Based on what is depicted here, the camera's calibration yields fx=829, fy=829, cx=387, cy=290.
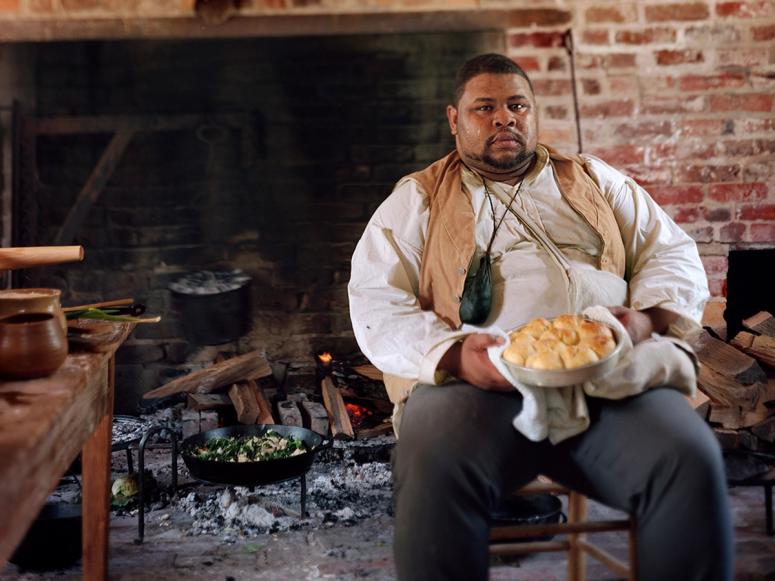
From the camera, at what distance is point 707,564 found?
1691 millimetres

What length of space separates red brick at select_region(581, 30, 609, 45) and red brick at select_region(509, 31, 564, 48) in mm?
110

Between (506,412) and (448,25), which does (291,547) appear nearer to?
(506,412)

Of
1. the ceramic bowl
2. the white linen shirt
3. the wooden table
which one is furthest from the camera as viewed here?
the white linen shirt

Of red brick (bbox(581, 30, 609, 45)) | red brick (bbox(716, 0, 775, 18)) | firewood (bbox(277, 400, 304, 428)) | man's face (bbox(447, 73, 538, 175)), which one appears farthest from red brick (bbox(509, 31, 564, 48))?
firewood (bbox(277, 400, 304, 428))

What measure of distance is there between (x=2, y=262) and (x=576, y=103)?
101 inches

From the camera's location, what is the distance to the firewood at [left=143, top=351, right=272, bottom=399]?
3877 millimetres

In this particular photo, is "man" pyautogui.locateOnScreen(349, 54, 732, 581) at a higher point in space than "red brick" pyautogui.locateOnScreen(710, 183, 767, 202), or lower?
lower

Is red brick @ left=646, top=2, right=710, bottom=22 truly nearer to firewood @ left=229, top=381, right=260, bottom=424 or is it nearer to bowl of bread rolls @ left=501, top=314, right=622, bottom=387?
bowl of bread rolls @ left=501, top=314, right=622, bottom=387

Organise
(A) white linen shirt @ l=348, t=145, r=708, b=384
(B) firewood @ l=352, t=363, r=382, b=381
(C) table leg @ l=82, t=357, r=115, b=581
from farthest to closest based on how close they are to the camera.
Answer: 1. (B) firewood @ l=352, t=363, r=382, b=381
2. (C) table leg @ l=82, t=357, r=115, b=581
3. (A) white linen shirt @ l=348, t=145, r=708, b=384

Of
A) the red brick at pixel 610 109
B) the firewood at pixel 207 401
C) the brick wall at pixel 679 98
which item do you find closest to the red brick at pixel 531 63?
the brick wall at pixel 679 98

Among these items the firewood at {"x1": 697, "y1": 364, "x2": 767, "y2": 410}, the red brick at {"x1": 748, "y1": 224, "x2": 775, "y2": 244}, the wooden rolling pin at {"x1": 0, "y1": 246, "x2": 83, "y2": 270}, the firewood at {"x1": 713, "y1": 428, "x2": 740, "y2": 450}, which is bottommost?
the firewood at {"x1": 713, "y1": 428, "x2": 740, "y2": 450}

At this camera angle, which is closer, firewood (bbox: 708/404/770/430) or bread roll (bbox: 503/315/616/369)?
bread roll (bbox: 503/315/616/369)

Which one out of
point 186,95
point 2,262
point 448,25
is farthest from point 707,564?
point 186,95

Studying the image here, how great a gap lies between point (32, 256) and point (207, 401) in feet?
5.77
